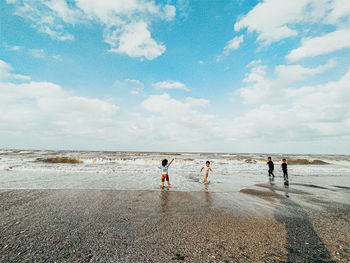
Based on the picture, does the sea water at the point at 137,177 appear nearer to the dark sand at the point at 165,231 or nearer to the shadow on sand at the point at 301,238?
the dark sand at the point at 165,231

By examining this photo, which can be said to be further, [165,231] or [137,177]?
[137,177]

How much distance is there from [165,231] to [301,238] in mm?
3451

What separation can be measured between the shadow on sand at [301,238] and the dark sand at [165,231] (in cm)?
2

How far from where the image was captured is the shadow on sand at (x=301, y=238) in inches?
131

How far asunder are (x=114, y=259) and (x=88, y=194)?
6.14m

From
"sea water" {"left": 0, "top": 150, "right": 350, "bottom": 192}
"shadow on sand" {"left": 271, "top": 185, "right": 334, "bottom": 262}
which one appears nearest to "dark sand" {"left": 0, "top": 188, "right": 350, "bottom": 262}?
Result: "shadow on sand" {"left": 271, "top": 185, "right": 334, "bottom": 262}

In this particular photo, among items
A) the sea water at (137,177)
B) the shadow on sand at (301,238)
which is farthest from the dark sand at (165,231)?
the sea water at (137,177)

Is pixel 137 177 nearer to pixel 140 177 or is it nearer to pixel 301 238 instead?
pixel 140 177

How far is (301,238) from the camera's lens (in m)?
4.14

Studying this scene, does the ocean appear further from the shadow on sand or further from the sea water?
the shadow on sand

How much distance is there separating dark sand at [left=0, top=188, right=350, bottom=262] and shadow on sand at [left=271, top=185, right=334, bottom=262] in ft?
0.06

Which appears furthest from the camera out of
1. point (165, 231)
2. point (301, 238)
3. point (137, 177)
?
point (137, 177)

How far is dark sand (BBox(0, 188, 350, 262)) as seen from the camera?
132 inches

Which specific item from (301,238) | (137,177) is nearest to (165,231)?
(301,238)
